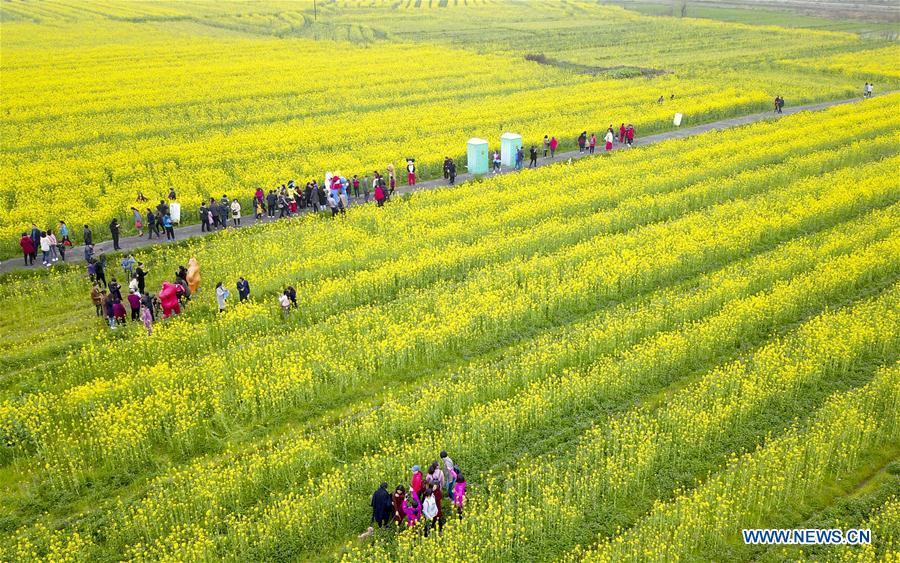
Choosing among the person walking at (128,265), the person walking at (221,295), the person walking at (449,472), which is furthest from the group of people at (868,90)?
the person walking at (449,472)

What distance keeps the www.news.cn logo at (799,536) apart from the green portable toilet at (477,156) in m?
27.4

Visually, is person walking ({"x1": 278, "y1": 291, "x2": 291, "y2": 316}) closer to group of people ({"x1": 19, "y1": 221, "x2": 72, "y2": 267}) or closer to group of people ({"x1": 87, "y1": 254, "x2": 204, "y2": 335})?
group of people ({"x1": 87, "y1": 254, "x2": 204, "y2": 335})

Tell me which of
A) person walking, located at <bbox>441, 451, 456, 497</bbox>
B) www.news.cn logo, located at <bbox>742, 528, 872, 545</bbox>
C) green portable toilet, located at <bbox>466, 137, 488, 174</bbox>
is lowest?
www.news.cn logo, located at <bbox>742, 528, 872, 545</bbox>

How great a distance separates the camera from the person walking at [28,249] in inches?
1051

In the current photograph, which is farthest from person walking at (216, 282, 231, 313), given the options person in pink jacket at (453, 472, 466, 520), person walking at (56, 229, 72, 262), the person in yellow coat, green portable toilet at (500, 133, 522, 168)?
green portable toilet at (500, 133, 522, 168)

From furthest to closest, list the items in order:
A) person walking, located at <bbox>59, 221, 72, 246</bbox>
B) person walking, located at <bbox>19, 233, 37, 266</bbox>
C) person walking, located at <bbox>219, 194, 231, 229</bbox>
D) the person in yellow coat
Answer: person walking, located at <bbox>219, 194, 231, 229</bbox> → person walking, located at <bbox>59, 221, 72, 246</bbox> → person walking, located at <bbox>19, 233, 37, 266</bbox> → the person in yellow coat

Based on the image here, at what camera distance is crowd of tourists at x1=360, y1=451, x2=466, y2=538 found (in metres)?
14.3

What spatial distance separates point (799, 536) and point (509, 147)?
28.5 meters

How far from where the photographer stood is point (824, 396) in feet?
60.1

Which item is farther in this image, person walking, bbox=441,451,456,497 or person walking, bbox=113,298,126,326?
person walking, bbox=113,298,126,326

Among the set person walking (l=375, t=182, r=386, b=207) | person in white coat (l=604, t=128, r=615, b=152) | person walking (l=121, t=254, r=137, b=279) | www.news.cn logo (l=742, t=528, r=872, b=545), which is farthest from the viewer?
person in white coat (l=604, t=128, r=615, b=152)

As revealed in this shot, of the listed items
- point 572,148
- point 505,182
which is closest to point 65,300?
point 505,182

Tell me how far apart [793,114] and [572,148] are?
17088 mm

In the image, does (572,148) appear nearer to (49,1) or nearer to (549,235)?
(549,235)
